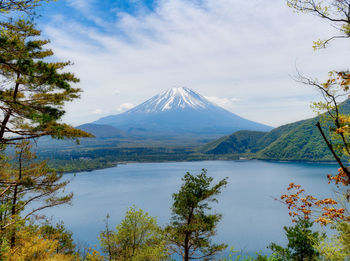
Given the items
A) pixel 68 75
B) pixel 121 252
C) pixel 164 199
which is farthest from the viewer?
pixel 164 199

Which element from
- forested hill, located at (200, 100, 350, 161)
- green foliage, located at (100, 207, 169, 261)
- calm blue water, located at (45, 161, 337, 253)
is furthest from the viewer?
forested hill, located at (200, 100, 350, 161)

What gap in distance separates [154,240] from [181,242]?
50.6 inches

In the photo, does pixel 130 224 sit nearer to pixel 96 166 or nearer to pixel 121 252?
pixel 121 252

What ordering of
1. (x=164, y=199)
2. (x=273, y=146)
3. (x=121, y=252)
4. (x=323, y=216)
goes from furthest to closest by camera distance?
1. (x=273, y=146)
2. (x=164, y=199)
3. (x=121, y=252)
4. (x=323, y=216)

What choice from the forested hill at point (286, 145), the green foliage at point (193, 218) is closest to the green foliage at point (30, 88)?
the green foliage at point (193, 218)

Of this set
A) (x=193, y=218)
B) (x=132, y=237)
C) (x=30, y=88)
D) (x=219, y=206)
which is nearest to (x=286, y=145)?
(x=219, y=206)

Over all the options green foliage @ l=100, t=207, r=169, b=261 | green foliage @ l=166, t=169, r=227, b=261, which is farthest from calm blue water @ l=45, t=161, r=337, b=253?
green foliage @ l=166, t=169, r=227, b=261

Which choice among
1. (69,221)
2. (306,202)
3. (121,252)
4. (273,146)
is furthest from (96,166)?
(306,202)

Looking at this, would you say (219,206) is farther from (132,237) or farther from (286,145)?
(286,145)

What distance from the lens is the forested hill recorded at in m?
98.7

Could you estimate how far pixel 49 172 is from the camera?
9.10m

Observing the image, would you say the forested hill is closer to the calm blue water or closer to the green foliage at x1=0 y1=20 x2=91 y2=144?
the calm blue water

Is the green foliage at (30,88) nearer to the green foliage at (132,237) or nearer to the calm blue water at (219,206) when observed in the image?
the green foliage at (132,237)

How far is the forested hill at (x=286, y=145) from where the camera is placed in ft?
324
